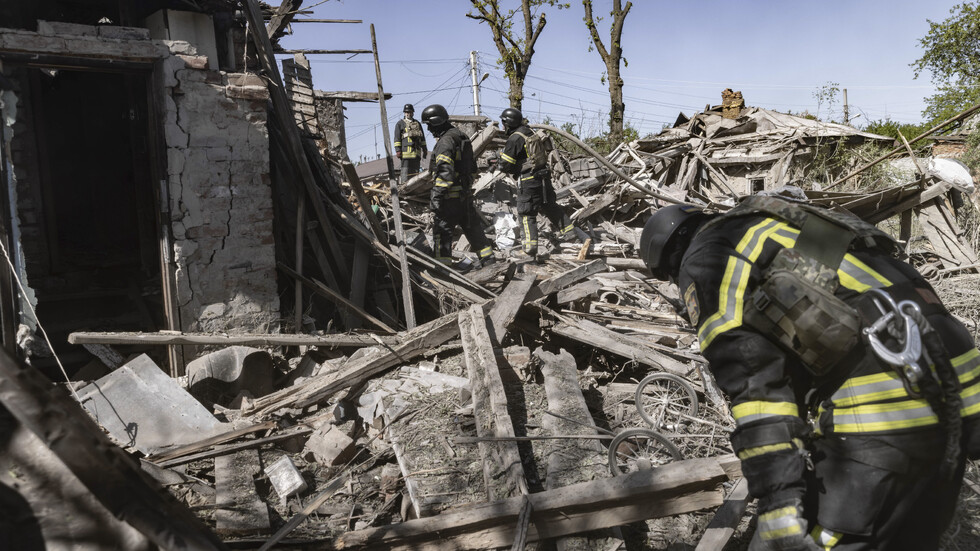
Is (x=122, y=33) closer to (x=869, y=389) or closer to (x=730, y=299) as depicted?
(x=730, y=299)

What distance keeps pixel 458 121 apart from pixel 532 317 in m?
10.6

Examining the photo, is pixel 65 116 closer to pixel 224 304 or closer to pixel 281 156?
pixel 281 156

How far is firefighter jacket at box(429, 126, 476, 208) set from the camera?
862 cm

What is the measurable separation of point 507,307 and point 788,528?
3.40 metres

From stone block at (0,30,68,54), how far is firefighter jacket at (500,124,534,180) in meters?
5.96

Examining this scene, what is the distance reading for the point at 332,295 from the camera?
19.8ft

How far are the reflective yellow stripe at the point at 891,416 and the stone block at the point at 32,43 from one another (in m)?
5.41

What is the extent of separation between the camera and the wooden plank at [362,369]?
4516 millimetres

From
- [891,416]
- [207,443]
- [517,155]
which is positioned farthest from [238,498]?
[517,155]

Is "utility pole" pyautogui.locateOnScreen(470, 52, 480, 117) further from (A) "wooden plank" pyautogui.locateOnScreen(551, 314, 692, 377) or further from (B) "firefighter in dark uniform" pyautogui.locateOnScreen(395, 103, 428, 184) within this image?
(A) "wooden plank" pyautogui.locateOnScreen(551, 314, 692, 377)

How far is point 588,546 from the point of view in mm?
2842

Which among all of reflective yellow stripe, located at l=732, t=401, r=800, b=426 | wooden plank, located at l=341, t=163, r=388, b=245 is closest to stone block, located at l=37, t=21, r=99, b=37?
wooden plank, located at l=341, t=163, r=388, b=245

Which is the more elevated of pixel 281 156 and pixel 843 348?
pixel 281 156

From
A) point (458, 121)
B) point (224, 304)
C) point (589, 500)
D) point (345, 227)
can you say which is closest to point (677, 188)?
point (458, 121)
